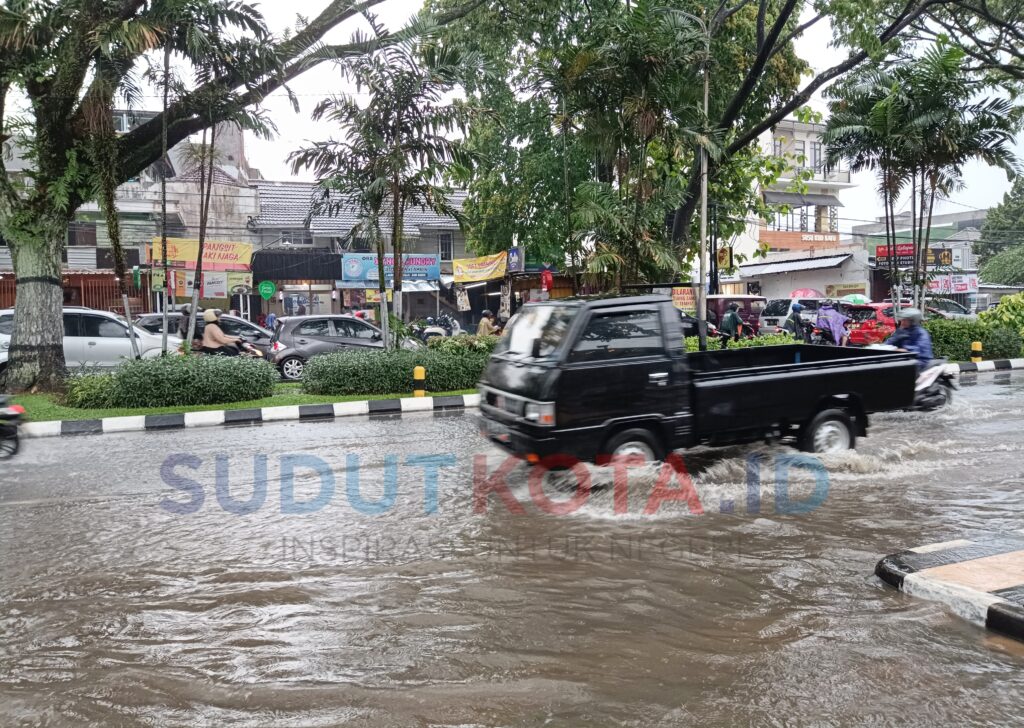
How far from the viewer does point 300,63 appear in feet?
44.3

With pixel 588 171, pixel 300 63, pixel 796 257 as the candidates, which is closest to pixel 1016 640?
pixel 300 63

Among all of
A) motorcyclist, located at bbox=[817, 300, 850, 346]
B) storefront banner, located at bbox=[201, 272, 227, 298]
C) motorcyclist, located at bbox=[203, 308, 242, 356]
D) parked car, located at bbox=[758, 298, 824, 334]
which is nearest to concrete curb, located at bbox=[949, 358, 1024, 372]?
motorcyclist, located at bbox=[817, 300, 850, 346]

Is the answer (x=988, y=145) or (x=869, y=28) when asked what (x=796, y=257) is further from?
(x=869, y=28)

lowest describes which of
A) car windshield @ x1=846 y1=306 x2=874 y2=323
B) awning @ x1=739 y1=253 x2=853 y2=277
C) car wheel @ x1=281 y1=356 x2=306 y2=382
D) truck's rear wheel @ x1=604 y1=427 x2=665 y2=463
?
truck's rear wheel @ x1=604 y1=427 x2=665 y2=463

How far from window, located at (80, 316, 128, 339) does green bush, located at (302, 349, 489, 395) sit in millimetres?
4790

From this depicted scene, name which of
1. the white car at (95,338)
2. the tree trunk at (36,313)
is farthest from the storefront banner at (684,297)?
the tree trunk at (36,313)

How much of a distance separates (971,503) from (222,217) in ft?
103

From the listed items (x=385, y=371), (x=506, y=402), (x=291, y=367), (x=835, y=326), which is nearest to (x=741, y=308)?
(x=835, y=326)

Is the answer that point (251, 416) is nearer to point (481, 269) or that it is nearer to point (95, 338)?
point (95, 338)

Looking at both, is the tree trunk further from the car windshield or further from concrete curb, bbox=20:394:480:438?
the car windshield

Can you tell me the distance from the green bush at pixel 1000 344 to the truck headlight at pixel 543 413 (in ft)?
54.9

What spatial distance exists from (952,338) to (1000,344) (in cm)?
178

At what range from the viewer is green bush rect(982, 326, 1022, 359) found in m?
18.8

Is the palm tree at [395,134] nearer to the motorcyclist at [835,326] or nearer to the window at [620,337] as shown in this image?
the window at [620,337]
